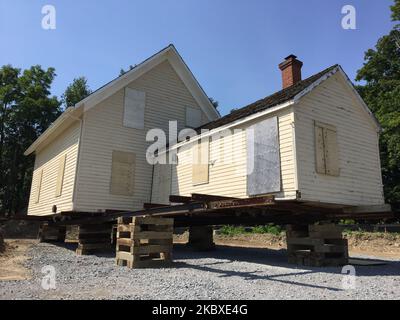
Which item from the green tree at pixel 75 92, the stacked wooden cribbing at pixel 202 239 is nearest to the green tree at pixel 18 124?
the green tree at pixel 75 92

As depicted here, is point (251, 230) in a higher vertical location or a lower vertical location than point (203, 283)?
higher

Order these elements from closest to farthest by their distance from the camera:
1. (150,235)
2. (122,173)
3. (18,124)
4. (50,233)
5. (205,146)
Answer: (150,235), (205,146), (122,173), (50,233), (18,124)

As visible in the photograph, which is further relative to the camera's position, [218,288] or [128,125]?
[128,125]

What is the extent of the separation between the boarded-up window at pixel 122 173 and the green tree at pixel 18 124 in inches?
893

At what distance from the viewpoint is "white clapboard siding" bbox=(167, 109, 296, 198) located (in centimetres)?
998

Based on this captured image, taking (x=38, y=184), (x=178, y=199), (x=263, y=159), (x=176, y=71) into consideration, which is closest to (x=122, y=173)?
(x=178, y=199)

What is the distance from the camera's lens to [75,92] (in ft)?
139

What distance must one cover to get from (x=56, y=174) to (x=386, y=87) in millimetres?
28083

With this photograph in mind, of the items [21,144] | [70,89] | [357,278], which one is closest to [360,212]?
[357,278]

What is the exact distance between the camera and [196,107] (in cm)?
1864

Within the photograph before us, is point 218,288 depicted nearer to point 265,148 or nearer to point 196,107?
point 265,148

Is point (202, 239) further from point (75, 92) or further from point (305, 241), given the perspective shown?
point (75, 92)

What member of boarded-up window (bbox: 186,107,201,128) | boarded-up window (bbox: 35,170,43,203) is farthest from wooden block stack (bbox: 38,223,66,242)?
boarded-up window (bbox: 186,107,201,128)
